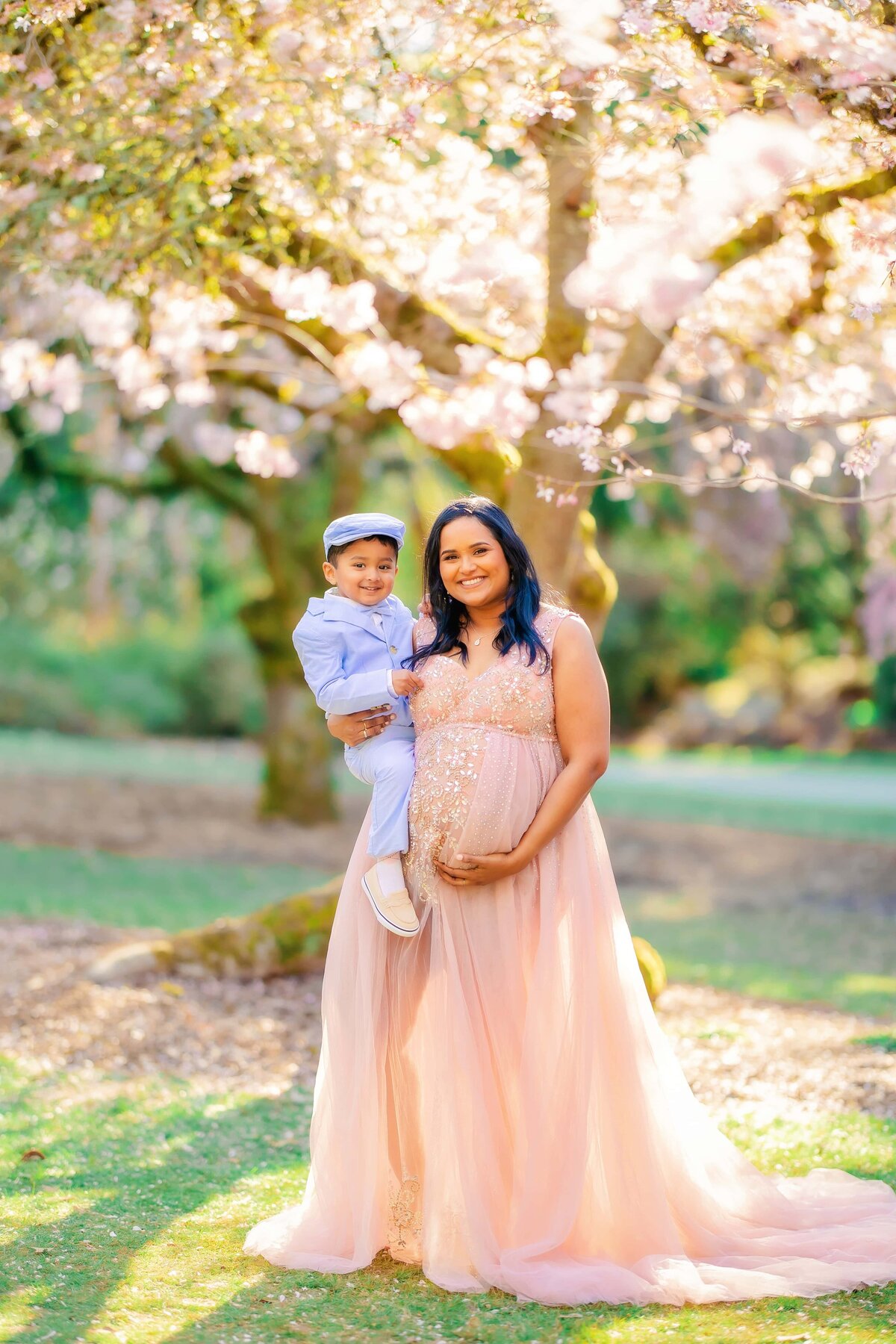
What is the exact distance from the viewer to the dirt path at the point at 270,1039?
537cm

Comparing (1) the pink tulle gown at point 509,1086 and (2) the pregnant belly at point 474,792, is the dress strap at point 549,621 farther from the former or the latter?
(2) the pregnant belly at point 474,792

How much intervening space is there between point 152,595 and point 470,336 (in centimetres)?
1340

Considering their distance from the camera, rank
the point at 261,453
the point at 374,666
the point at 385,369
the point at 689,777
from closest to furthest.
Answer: the point at 374,666, the point at 385,369, the point at 261,453, the point at 689,777

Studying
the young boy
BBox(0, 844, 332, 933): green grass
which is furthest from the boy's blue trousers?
BBox(0, 844, 332, 933): green grass

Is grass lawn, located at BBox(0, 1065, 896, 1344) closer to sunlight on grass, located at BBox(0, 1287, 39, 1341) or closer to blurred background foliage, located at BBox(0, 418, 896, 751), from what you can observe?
sunlight on grass, located at BBox(0, 1287, 39, 1341)

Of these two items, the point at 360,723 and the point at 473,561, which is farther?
the point at 360,723

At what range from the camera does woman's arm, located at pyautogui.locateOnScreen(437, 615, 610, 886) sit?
3.37 meters

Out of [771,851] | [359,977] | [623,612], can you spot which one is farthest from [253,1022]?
[623,612]

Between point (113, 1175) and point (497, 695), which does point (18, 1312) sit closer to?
point (113, 1175)

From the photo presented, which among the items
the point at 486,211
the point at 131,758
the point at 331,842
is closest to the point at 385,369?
the point at 486,211

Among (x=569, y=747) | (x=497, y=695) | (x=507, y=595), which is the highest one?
(x=507, y=595)

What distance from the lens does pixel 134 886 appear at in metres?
10.8

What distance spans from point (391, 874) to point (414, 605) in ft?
55.4

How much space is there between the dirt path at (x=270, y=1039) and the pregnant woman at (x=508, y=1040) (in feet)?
5.54
